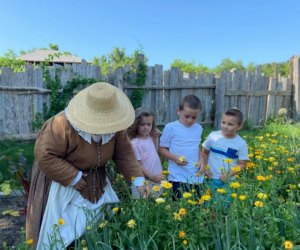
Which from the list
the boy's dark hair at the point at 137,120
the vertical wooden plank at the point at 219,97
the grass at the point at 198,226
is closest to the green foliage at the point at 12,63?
the vertical wooden plank at the point at 219,97

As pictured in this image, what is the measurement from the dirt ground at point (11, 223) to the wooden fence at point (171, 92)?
112 inches

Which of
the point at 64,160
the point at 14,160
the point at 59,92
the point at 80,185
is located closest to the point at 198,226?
the point at 80,185

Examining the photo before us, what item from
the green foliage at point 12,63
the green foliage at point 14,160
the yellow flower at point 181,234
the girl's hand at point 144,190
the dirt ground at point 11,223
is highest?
the green foliage at point 12,63

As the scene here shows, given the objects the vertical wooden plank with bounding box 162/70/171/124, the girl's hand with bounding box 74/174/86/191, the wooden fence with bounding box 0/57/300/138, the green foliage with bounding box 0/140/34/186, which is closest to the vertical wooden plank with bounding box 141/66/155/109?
the wooden fence with bounding box 0/57/300/138

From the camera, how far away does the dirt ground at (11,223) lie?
2.90m

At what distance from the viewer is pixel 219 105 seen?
8.68 m

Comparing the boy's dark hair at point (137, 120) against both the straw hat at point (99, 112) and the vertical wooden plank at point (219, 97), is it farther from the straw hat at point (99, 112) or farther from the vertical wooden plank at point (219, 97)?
the vertical wooden plank at point (219, 97)

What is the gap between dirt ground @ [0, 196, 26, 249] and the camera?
9.52 feet

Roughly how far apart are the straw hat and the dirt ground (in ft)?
3.85

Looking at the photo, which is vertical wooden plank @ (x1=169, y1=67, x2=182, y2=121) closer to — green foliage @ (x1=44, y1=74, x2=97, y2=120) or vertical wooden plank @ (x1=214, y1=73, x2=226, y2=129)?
vertical wooden plank @ (x1=214, y1=73, x2=226, y2=129)

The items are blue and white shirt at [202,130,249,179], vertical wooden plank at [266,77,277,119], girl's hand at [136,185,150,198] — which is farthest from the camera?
vertical wooden plank at [266,77,277,119]

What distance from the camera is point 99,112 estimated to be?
7.28 feet

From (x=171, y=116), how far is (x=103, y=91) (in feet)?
19.2

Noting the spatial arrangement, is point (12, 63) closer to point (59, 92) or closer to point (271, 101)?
point (59, 92)
